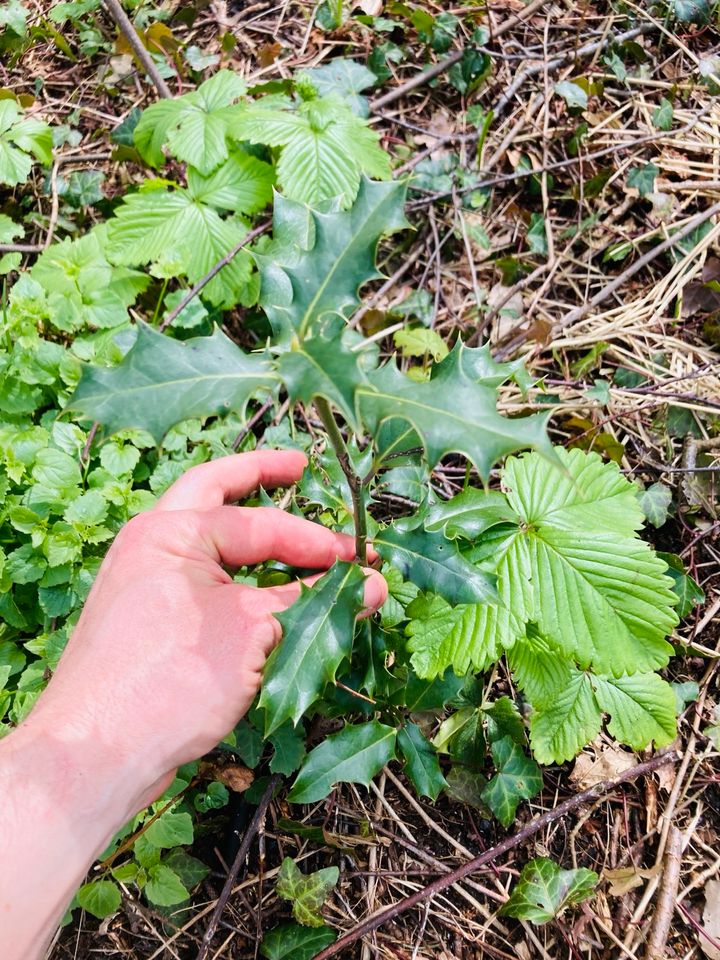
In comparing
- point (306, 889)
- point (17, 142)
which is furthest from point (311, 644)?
point (17, 142)

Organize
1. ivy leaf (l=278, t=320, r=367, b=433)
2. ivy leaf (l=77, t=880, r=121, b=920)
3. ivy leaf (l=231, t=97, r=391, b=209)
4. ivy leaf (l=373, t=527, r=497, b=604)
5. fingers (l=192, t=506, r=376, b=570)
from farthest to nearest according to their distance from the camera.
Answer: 1. ivy leaf (l=231, t=97, r=391, b=209)
2. ivy leaf (l=77, t=880, r=121, b=920)
3. fingers (l=192, t=506, r=376, b=570)
4. ivy leaf (l=373, t=527, r=497, b=604)
5. ivy leaf (l=278, t=320, r=367, b=433)

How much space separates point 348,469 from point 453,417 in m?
0.37

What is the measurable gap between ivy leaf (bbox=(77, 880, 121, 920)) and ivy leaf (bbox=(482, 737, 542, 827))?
3.72ft

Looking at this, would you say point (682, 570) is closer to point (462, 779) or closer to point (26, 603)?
point (462, 779)

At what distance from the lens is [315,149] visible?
2.76m

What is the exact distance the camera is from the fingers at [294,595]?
1.72m

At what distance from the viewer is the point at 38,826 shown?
1547mm

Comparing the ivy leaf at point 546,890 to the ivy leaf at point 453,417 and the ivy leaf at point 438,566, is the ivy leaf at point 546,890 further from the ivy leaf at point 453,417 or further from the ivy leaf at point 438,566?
the ivy leaf at point 453,417

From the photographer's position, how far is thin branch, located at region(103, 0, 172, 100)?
277cm

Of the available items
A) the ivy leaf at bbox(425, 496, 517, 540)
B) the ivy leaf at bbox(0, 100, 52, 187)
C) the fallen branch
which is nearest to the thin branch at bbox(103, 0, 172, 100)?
the ivy leaf at bbox(0, 100, 52, 187)

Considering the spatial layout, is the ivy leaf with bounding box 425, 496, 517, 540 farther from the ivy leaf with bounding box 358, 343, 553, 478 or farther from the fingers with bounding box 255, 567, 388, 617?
the ivy leaf with bounding box 358, 343, 553, 478

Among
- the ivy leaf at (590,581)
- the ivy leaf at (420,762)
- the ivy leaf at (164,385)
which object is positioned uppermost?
the ivy leaf at (164,385)

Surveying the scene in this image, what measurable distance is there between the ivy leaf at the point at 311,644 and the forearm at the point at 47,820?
0.41m

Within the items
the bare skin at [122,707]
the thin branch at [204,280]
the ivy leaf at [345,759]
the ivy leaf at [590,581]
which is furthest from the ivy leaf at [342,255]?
the thin branch at [204,280]
